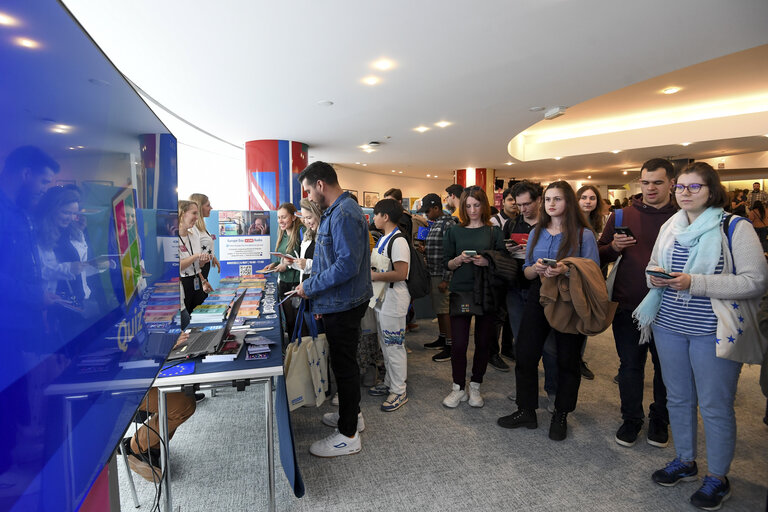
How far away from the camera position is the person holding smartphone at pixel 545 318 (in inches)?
→ 90.0

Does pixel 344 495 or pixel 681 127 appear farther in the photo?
pixel 681 127

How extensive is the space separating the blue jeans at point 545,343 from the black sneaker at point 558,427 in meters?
0.28

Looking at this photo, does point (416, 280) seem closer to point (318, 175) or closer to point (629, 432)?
point (318, 175)

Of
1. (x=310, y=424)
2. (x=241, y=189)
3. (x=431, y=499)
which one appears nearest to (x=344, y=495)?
(x=431, y=499)

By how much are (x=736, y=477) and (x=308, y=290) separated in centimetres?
243

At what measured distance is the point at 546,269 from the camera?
87.8 inches

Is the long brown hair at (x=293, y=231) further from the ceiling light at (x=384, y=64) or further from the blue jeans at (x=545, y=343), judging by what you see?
the blue jeans at (x=545, y=343)

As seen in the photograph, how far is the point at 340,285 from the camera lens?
6.95 feet

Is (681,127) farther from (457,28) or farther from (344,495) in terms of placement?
(344,495)

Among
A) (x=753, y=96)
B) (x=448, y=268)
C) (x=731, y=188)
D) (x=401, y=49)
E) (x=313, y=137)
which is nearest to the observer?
(x=448, y=268)

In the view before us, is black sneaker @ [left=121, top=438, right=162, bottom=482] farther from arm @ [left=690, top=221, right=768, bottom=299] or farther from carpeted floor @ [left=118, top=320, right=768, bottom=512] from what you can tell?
arm @ [left=690, top=221, right=768, bottom=299]

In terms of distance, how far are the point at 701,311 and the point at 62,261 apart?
7.49 ft

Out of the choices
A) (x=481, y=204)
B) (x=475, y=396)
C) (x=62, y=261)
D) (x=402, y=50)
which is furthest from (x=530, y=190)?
(x=62, y=261)

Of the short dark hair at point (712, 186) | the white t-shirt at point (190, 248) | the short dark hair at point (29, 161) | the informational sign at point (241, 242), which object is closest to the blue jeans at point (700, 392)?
the short dark hair at point (712, 186)
